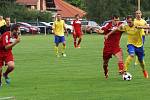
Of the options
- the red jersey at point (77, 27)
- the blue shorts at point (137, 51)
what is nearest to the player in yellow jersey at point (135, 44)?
the blue shorts at point (137, 51)

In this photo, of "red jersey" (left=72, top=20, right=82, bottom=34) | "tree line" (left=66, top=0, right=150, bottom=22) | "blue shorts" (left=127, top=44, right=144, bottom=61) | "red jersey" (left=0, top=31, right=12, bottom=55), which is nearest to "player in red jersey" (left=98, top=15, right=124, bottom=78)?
"blue shorts" (left=127, top=44, right=144, bottom=61)

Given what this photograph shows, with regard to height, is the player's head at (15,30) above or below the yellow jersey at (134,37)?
above

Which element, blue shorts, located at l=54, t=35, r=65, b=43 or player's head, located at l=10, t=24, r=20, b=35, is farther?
blue shorts, located at l=54, t=35, r=65, b=43

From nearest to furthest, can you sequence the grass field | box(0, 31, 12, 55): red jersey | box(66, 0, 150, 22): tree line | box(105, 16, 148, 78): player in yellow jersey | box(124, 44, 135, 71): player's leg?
1. the grass field
2. box(0, 31, 12, 55): red jersey
3. box(124, 44, 135, 71): player's leg
4. box(105, 16, 148, 78): player in yellow jersey
5. box(66, 0, 150, 22): tree line

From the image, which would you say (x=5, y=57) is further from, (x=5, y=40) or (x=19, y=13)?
(x=19, y=13)

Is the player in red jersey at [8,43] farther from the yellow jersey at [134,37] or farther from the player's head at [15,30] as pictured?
the yellow jersey at [134,37]

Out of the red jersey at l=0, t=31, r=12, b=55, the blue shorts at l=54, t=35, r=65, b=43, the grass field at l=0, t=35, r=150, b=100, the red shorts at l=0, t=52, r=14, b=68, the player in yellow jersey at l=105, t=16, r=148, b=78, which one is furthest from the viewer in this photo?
the blue shorts at l=54, t=35, r=65, b=43

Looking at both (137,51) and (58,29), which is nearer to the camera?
(137,51)

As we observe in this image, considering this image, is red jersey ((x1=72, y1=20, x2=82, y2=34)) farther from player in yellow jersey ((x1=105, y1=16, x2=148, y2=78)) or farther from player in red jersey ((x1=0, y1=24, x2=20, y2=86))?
player in red jersey ((x1=0, y1=24, x2=20, y2=86))

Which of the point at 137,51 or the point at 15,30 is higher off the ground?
the point at 15,30

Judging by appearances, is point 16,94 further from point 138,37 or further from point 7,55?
point 138,37

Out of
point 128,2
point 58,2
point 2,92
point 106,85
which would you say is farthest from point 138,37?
point 58,2

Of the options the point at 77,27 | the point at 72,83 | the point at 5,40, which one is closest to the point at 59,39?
the point at 77,27

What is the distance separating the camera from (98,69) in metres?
22.0
